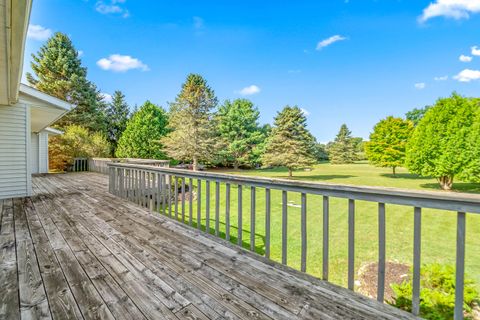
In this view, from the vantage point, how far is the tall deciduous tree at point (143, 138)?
20.0 metres

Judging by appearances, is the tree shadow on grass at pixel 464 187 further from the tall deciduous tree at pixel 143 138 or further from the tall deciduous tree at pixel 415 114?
the tall deciduous tree at pixel 415 114

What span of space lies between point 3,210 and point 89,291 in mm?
3823

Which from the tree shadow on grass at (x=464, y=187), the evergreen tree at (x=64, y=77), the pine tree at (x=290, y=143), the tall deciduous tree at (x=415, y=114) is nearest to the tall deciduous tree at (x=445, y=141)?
the tree shadow on grass at (x=464, y=187)

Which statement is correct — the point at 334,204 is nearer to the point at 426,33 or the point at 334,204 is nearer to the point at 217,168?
the point at 426,33

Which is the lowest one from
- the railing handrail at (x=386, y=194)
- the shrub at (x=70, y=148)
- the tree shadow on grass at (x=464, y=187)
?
the tree shadow on grass at (x=464, y=187)

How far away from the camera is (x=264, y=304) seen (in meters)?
1.48

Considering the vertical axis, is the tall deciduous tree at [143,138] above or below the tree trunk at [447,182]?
above

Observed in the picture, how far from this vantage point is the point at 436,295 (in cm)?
234

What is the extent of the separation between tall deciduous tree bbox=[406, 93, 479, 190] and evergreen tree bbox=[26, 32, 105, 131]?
25.0 metres

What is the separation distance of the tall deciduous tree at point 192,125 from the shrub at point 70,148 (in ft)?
17.1

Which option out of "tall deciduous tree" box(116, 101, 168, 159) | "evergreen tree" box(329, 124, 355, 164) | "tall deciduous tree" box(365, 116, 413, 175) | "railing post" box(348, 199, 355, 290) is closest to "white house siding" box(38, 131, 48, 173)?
"tall deciduous tree" box(116, 101, 168, 159)

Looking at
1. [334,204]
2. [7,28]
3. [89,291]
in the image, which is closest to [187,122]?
[334,204]

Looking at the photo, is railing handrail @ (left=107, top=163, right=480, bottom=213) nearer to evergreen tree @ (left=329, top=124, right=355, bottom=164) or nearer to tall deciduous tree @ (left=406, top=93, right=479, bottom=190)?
tall deciduous tree @ (left=406, top=93, right=479, bottom=190)

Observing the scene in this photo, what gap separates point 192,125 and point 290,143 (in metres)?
7.61
